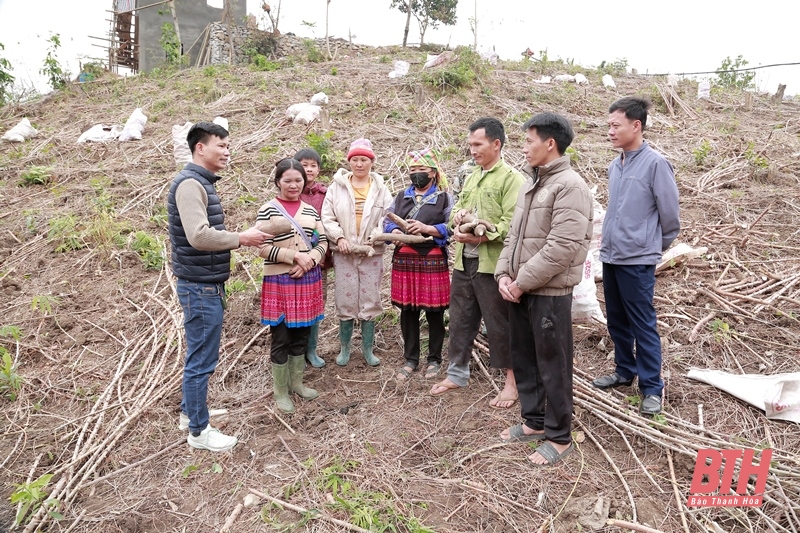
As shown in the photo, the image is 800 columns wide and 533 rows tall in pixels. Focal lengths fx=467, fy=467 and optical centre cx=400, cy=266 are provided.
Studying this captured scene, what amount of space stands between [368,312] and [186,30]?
55.0 ft

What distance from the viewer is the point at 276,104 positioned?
30.8ft

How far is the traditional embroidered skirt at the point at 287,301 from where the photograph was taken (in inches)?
118

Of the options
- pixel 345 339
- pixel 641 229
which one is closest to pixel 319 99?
pixel 345 339

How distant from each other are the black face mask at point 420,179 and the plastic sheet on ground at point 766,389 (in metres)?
2.25

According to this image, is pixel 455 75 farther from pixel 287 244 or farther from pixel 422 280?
pixel 287 244

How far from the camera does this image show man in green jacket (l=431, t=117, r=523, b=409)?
295 centimetres

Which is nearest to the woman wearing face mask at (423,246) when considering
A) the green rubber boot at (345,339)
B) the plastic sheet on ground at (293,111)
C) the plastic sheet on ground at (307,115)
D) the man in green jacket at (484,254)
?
the man in green jacket at (484,254)

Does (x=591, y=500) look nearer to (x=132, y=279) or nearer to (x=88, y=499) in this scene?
(x=88, y=499)

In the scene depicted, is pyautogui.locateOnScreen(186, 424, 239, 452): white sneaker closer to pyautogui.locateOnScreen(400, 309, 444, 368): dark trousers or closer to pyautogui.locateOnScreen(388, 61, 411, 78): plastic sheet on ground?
pyautogui.locateOnScreen(400, 309, 444, 368): dark trousers

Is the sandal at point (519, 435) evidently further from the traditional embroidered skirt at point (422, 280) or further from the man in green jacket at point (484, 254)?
the traditional embroidered skirt at point (422, 280)

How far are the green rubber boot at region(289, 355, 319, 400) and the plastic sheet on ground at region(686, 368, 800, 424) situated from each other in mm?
2635

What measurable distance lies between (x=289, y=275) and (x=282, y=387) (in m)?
0.79

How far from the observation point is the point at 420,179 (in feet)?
10.9

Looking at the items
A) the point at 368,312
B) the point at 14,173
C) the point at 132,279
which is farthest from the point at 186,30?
the point at 368,312
